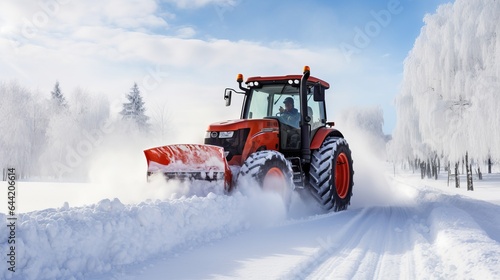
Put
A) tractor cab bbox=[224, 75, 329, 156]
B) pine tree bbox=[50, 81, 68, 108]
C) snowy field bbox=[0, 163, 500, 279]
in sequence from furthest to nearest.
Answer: pine tree bbox=[50, 81, 68, 108] < tractor cab bbox=[224, 75, 329, 156] < snowy field bbox=[0, 163, 500, 279]

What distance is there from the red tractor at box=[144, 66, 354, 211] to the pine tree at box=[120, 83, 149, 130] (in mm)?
32008

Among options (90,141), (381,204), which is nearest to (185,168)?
(381,204)

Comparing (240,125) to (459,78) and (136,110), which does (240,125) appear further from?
(136,110)

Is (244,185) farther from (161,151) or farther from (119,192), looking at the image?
(119,192)

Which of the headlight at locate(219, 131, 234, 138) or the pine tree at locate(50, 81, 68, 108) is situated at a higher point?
the pine tree at locate(50, 81, 68, 108)

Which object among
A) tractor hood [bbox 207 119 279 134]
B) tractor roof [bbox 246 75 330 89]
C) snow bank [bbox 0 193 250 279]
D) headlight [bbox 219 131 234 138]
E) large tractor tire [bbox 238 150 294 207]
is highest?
tractor roof [bbox 246 75 330 89]

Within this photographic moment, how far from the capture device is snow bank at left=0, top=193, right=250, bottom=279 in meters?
3.35

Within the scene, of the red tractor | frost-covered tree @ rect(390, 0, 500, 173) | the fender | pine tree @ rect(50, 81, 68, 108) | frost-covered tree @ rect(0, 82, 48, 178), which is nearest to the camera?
the red tractor

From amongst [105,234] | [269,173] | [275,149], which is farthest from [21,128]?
[105,234]

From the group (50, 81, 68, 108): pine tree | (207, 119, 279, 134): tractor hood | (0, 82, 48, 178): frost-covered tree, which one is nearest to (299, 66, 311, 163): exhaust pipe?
(207, 119, 279, 134): tractor hood

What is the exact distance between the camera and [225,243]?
495 centimetres

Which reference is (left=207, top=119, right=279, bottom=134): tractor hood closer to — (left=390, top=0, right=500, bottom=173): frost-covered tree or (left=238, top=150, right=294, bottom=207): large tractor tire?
(left=238, top=150, right=294, bottom=207): large tractor tire

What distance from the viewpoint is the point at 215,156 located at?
6305mm
